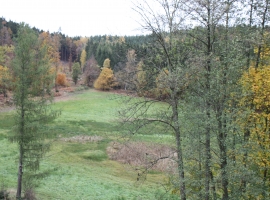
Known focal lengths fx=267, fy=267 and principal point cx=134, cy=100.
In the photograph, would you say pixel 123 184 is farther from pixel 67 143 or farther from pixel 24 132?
pixel 67 143

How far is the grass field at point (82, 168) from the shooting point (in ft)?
54.2

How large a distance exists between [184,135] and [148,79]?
8.88ft

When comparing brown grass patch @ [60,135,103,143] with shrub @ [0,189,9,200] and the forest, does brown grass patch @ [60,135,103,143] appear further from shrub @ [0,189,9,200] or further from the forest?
the forest

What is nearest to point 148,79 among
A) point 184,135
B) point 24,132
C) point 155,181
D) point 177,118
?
point 177,118

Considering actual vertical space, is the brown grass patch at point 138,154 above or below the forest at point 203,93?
below

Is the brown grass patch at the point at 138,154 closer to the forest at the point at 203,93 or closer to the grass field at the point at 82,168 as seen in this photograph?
the grass field at the point at 82,168

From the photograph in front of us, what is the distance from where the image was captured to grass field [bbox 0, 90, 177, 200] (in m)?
16.5

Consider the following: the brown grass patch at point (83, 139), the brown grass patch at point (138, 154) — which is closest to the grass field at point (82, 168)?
the brown grass patch at point (83, 139)

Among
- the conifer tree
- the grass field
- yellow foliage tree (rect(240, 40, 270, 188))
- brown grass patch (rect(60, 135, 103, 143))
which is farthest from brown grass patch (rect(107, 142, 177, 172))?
yellow foliage tree (rect(240, 40, 270, 188))

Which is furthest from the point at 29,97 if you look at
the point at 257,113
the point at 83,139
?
the point at 83,139

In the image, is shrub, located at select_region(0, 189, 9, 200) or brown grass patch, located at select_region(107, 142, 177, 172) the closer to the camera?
shrub, located at select_region(0, 189, 9, 200)

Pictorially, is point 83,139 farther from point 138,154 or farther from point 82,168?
point 82,168

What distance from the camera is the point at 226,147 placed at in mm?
10586

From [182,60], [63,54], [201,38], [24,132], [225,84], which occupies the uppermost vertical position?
[63,54]
